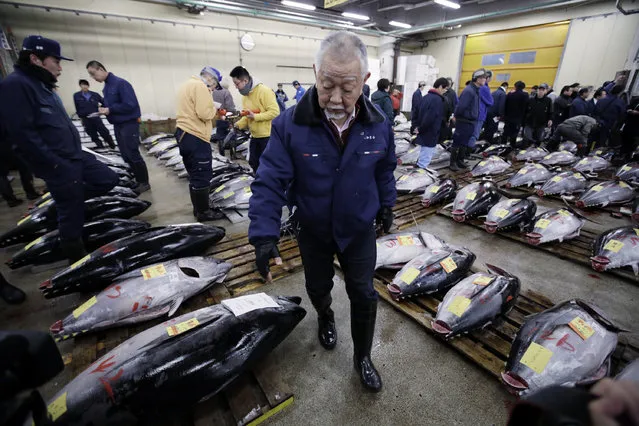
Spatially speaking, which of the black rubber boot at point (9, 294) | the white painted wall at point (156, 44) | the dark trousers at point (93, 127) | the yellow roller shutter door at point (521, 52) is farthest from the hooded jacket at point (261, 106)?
the yellow roller shutter door at point (521, 52)

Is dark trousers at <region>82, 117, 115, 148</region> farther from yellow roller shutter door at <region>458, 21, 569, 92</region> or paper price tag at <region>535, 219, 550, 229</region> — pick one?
yellow roller shutter door at <region>458, 21, 569, 92</region>

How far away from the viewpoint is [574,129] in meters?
7.82

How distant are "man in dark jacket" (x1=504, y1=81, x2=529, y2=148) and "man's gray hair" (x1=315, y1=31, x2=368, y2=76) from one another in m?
9.00

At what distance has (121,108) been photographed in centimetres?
508

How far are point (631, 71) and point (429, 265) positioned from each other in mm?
12154

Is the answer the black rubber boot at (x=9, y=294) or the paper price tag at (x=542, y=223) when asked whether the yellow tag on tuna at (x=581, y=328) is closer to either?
the paper price tag at (x=542, y=223)

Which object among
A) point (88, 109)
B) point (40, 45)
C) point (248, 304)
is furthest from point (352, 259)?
point (88, 109)

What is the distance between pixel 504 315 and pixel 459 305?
0.59 m

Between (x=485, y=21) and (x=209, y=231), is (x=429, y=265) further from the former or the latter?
(x=485, y=21)

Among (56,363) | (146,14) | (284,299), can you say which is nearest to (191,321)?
(284,299)

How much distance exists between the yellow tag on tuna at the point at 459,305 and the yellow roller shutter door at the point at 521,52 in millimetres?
15472

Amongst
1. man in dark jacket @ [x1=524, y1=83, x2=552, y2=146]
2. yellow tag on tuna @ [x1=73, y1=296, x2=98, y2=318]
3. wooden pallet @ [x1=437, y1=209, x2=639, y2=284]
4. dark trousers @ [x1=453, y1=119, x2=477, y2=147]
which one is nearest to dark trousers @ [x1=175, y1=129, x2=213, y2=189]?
yellow tag on tuna @ [x1=73, y1=296, x2=98, y2=318]

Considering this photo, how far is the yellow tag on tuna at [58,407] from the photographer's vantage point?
4.53 feet

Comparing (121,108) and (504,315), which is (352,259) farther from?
(121,108)
